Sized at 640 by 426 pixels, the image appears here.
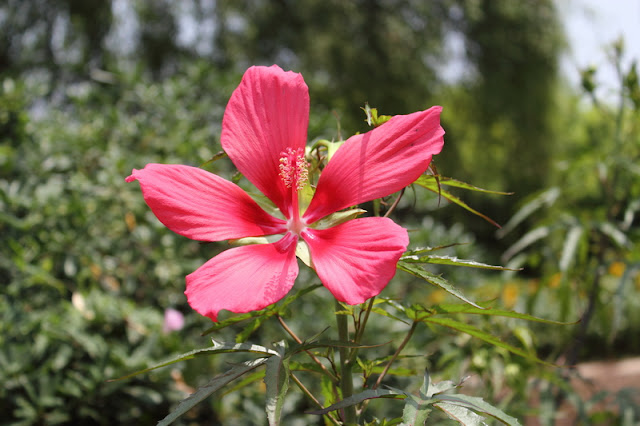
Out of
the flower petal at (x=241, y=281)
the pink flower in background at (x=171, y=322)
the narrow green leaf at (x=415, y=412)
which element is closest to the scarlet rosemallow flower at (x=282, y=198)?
the flower petal at (x=241, y=281)

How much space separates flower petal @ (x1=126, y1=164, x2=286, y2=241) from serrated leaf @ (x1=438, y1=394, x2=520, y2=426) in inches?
8.5

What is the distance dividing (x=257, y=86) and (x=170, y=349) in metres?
1.02

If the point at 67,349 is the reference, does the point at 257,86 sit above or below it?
above

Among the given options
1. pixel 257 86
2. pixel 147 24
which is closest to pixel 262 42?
pixel 147 24

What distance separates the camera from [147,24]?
19.6 feet

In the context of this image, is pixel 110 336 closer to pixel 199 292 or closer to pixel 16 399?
pixel 16 399

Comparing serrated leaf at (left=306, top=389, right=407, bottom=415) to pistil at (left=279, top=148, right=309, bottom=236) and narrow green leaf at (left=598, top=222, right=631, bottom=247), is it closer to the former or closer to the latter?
pistil at (left=279, top=148, right=309, bottom=236)

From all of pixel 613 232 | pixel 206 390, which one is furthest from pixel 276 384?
pixel 613 232

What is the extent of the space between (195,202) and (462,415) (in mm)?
280

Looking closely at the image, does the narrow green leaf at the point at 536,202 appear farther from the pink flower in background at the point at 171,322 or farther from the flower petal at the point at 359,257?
the flower petal at the point at 359,257

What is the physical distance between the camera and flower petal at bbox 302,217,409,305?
1.31 feet

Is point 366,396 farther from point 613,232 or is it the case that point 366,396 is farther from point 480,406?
point 613,232

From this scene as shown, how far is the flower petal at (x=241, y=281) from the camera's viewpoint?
40 cm

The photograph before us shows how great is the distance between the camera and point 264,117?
491 mm
